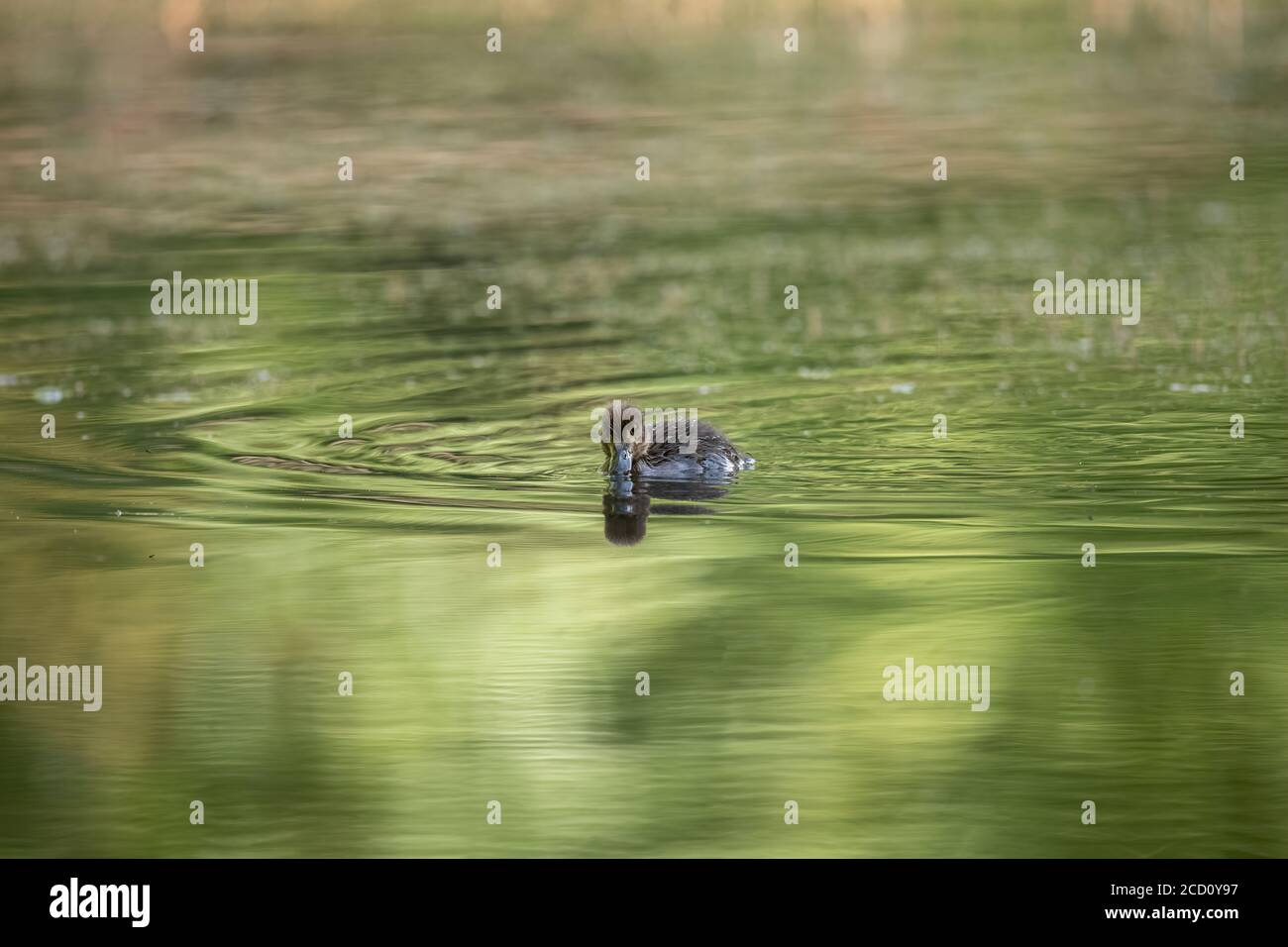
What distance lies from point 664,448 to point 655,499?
1.74 ft

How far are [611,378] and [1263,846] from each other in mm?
7030

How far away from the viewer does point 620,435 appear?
10.9 meters

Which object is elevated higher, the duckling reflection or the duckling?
the duckling

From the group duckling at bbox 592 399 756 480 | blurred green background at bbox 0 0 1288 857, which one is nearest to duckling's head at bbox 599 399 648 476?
duckling at bbox 592 399 756 480

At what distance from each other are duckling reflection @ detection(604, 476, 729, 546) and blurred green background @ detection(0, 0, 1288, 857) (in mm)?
121

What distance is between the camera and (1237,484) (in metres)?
10.6

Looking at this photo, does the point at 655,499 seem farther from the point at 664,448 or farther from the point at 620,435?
the point at 664,448

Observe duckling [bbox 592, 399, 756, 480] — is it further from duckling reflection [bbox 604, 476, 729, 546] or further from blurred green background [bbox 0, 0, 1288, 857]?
blurred green background [bbox 0, 0, 1288, 857]

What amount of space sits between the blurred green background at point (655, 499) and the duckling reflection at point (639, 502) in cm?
12

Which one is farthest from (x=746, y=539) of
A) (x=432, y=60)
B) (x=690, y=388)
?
(x=432, y=60)

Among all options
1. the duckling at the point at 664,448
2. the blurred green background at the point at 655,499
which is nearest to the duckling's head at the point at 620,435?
the duckling at the point at 664,448

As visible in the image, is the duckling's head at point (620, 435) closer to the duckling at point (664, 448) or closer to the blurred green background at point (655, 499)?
the duckling at point (664, 448)

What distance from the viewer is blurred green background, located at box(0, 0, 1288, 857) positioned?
7367 millimetres

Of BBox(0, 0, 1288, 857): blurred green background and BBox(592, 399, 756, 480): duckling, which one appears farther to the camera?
BBox(592, 399, 756, 480): duckling
